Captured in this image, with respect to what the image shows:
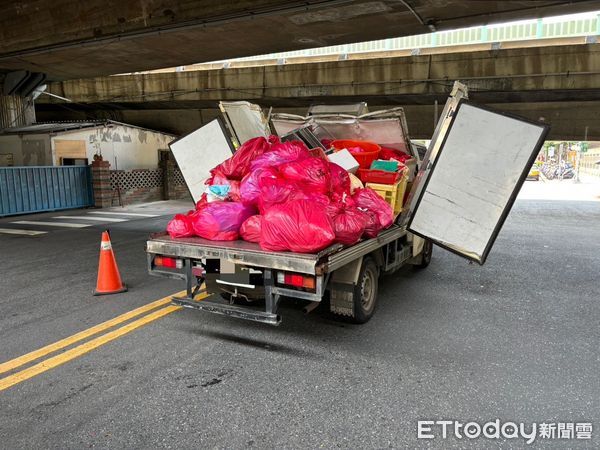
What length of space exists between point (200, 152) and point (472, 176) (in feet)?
12.9

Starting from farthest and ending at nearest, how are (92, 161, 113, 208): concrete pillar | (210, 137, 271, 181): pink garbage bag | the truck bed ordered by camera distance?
(92, 161, 113, 208): concrete pillar
(210, 137, 271, 181): pink garbage bag
the truck bed

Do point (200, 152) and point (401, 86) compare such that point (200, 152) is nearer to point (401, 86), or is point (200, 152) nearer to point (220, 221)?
point (220, 221)

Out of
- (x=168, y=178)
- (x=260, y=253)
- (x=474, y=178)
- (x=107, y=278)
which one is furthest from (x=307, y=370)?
(x=168, y=178)

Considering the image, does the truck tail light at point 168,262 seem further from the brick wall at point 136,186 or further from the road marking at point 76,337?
the brick wall at point 136,186

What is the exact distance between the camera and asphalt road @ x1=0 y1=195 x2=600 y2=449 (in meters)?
2.85

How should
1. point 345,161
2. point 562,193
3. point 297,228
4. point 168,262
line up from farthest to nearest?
1. point 562,193
2. point 345,161
3. point 168,262
4. point 297,228

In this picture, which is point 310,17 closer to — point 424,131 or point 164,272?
point 164,272

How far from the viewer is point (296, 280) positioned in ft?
12.3

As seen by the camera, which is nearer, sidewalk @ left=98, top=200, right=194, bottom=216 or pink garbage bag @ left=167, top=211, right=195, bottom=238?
pink garbage bag @ left=167, top=211, right=195, bottom=238

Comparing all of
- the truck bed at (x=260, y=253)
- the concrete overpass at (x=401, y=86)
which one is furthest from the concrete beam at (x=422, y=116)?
the truck bed at (x=260, y=253)

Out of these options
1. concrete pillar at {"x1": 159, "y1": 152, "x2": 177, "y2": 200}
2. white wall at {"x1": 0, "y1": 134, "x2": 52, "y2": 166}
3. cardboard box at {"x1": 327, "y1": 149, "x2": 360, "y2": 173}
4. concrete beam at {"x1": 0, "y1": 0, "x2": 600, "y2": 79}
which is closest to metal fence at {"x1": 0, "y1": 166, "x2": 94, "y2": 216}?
white wall at {"x1": 0, "y1": 134, "x2": 52, "y2": 166}

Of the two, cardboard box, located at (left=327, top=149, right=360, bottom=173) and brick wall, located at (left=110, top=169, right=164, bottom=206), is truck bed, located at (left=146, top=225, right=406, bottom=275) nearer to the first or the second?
cardboard box, located at (left=327, top=149, right=360, bottom=173)

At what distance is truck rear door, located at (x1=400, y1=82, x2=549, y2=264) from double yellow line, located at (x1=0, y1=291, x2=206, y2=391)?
3.23 meters

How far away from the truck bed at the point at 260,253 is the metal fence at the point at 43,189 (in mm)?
11983
